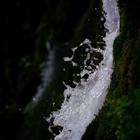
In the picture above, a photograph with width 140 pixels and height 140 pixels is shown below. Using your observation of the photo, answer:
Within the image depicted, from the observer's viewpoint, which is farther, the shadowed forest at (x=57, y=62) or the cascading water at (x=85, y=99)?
the cascading water at (x=85, y=99)

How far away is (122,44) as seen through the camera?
20.6 ft

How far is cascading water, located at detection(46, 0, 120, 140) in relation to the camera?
5886 mm

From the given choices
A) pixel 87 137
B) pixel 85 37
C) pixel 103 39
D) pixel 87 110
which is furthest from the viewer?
pixel 85 37

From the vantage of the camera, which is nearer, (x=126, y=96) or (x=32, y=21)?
(x=126, y=96)

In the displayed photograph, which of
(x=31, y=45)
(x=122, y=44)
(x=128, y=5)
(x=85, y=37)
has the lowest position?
(x=122, y=44)

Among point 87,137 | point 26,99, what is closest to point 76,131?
point 87,137

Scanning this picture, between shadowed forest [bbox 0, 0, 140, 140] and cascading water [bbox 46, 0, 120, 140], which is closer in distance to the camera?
shadowed forest [bbox 0, 0, 140, 140]

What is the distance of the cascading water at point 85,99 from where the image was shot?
5.89 m

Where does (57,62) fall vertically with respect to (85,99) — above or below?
above

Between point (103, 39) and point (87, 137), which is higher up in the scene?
point (103, 39)

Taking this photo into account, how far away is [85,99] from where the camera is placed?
636cm

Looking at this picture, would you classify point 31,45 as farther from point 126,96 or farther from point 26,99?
point 126,96

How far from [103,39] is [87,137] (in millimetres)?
2020

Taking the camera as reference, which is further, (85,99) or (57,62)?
(57,62)
